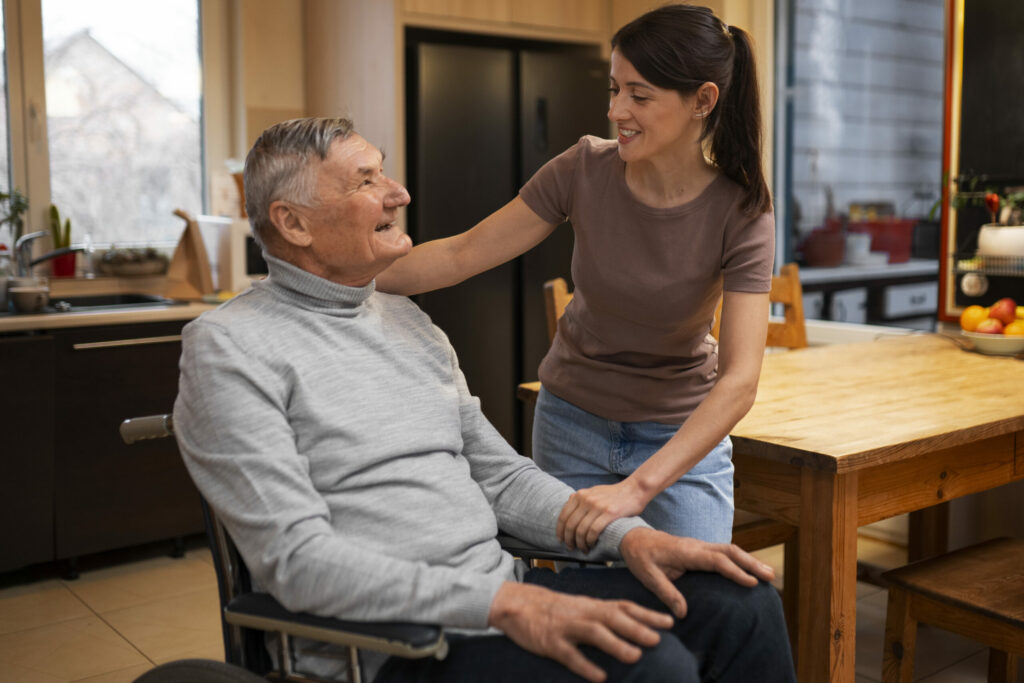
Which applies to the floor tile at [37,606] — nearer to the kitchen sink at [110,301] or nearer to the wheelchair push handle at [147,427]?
the kitchen sink at [110,301]

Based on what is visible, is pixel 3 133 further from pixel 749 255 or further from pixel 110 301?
pixel 749 255

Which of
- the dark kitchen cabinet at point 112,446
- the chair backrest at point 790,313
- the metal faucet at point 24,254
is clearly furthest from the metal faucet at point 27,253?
the chair backrest at point 790,313

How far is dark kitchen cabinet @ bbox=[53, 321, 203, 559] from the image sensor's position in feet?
10.3

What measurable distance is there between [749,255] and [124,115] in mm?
2996

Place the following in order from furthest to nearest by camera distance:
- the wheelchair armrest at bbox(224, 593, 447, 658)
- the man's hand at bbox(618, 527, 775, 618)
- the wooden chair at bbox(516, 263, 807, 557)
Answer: the wooden chair at bbox(516, 263, 807, 557) < the man's hand at bbox(618, 527, 775, 618) < the wheelchair armrest at bbox(224, 593, 447, 658)

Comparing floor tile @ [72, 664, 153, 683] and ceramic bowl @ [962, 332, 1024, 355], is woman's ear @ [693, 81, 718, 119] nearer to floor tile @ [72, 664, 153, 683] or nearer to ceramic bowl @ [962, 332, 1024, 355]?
ceramic bowl @ [962, 332, 1024, 355]

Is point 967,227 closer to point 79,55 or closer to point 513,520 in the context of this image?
point 513,520

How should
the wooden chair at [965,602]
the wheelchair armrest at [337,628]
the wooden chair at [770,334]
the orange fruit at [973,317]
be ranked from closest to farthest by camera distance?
the wheelchair armrest at [337,628]
the wooden chair at [965,602]
the wooden chair at [770,334]
the orange fruit at [973,317]

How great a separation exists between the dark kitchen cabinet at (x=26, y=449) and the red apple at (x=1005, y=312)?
2717 mm

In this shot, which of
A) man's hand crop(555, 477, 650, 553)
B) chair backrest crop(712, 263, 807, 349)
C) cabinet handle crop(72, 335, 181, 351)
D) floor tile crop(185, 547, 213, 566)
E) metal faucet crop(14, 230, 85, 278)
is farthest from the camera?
floor tile crop(185, 547, 213, 566)

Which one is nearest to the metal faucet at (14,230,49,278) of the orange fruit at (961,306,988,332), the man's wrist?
the man's wrist

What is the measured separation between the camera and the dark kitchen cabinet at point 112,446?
3.14m

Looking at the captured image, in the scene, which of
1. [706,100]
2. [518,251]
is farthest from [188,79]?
[706,100]

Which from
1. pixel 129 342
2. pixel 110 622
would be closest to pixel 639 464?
pixel 110 622
